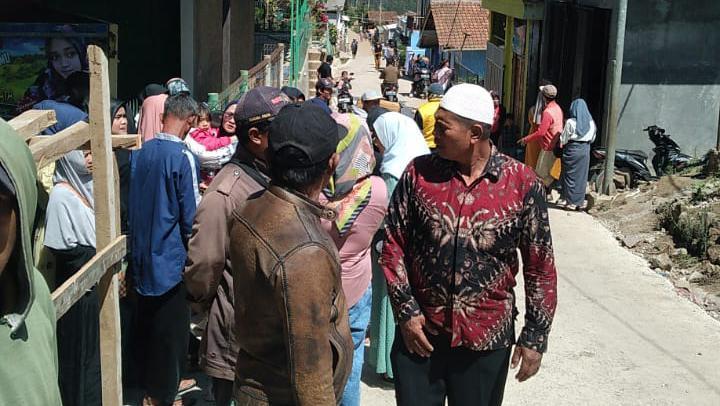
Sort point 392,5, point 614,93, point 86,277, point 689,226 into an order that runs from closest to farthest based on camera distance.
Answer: point 86,277, point 689,226, point 614,93, point 392,5

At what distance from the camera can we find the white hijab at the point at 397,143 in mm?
5238

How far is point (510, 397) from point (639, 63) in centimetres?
860

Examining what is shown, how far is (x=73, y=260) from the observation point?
4.23 m

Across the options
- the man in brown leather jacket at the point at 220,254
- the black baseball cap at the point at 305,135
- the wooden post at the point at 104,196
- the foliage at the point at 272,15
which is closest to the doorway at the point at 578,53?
the foliage at the point at 272,15

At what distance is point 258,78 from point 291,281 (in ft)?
26.9

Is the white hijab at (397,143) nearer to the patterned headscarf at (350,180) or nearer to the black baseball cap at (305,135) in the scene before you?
the patterned headscarf at (350,180)

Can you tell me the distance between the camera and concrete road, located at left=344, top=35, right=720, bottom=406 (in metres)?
5.75

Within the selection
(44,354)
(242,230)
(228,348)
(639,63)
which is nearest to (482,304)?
(228,348)

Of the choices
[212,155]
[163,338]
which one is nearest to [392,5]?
[212,155]

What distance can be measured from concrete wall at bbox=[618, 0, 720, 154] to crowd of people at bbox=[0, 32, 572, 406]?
8609mm

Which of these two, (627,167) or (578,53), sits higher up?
(578,53)

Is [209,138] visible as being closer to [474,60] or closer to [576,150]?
[576,150]

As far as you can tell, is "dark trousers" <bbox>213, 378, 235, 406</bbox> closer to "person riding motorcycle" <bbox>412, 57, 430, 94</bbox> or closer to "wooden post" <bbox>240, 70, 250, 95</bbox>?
"wooden post" <bbox>240, 70, 250, 95</bbox>

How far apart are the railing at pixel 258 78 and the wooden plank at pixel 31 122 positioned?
577 cm
